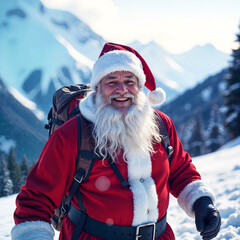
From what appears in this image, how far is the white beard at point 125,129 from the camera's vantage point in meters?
1.91

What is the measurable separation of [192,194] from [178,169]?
0.26 metres

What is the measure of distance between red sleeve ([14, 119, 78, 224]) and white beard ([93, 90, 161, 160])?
0.70ft

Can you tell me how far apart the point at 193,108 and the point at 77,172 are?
250 ft

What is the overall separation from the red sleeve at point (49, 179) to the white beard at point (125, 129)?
8.4 inches

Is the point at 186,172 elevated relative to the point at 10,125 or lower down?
elevated

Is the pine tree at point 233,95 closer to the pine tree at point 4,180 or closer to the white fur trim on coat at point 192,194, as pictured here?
the pine tree at point 4,180

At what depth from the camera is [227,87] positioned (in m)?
18.8

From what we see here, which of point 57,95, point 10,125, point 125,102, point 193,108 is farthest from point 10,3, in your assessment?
point 193,108

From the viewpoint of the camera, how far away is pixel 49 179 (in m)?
1.72

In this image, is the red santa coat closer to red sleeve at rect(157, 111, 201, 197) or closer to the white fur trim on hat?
red sleeve at rect(157, 111, 201, 197)

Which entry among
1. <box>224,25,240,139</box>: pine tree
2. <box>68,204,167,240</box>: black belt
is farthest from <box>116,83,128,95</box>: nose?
<box>224,25,240,139</box>: pine tree

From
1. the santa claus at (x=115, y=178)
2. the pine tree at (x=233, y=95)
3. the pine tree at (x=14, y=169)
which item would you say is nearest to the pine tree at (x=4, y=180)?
the pine tree at (x=14, y=169)

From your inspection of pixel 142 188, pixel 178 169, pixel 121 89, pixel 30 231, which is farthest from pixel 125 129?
pixel 30 231

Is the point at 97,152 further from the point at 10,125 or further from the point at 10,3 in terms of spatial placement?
the point at 10,3
